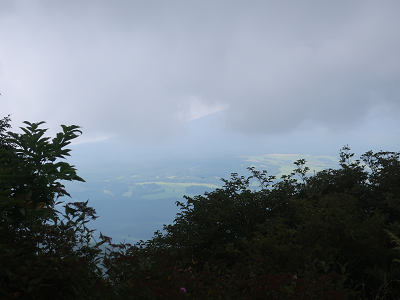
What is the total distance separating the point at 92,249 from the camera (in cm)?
232

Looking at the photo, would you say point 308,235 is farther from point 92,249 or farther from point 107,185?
point 107,185

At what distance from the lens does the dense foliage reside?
6.98 feet

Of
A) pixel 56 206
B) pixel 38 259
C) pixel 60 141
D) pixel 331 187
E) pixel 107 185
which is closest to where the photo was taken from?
pixel 38 259

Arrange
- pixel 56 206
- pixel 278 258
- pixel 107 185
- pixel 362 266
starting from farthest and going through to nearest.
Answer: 1. pixel 107 185
2. pixel 362 266
3. pixel 278 258
4. pixel 56 206

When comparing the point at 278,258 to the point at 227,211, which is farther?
the point at 227,211

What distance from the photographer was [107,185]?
178 m

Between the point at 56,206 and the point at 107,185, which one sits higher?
the point at 56,206

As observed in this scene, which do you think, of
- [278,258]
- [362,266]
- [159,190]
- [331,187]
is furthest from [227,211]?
[159,190]

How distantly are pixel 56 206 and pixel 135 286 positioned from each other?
1409 mm

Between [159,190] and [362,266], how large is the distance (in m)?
167

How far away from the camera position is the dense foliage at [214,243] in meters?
2.13

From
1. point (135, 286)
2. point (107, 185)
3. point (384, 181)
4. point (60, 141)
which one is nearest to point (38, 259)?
point (135, 286)

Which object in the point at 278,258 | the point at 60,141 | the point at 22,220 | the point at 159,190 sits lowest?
the point at 159,190

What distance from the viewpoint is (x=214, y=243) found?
5938mm
